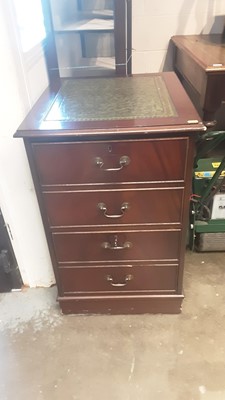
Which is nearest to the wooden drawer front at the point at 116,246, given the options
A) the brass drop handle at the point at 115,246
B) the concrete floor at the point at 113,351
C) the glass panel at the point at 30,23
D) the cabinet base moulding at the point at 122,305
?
the brass drop handle at the point at 115,246

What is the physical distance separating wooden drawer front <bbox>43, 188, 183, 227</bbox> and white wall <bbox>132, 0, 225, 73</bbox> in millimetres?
1024

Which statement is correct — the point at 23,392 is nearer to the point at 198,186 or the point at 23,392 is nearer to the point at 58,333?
the point at 58,333

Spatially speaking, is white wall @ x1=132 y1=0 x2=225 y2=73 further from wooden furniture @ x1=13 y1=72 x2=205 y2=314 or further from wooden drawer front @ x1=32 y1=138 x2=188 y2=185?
wooden drawer front @ x1=32 y1=138 x2=188 y2=185

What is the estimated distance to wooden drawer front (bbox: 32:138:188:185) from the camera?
90 cm

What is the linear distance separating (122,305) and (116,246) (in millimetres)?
317

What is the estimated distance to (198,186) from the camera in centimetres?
147

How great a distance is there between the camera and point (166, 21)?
161 centimetres

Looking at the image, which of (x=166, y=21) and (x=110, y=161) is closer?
(x=110, y=161)

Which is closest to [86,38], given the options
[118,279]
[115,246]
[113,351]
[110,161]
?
[110,161]

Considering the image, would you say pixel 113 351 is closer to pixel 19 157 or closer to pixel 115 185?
pixel 115 185

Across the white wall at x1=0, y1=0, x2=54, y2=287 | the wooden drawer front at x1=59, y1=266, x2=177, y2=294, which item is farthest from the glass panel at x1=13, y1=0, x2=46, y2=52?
the wooden drawer front at x1=59, y1=266, x2=177, y2=294

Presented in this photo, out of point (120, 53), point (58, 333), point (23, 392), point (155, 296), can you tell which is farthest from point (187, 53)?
point (23, 392)

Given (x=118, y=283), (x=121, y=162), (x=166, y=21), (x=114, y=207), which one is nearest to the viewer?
(x=121, y=162)

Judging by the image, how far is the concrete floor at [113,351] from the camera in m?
1.08
